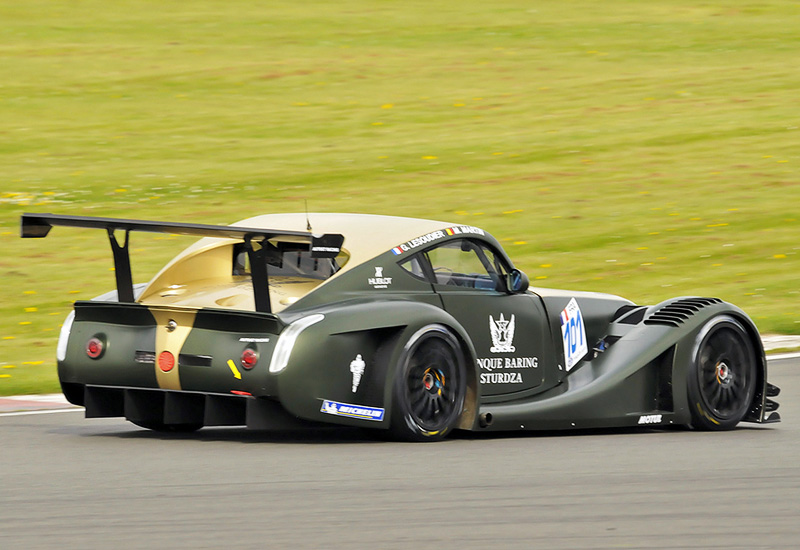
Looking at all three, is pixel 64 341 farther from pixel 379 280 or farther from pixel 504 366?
pixel 504 366

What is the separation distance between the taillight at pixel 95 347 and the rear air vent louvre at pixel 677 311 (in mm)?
3724

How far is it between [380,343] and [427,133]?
61.9 ft

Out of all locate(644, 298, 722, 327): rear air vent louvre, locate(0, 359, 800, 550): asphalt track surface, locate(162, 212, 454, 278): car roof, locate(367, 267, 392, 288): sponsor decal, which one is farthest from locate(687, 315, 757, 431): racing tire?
locate(367, 267, 392, 288): sponsor decal

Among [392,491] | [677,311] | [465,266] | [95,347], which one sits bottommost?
[392,491]

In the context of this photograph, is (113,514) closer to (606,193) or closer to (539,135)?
(606,193)

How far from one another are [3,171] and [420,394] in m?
16.9

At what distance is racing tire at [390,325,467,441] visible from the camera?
817 cm

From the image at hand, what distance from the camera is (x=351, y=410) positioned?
8.07 metres

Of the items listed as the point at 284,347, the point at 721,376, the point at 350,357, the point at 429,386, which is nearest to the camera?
the point at 284,347

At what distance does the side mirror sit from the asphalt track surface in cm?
96

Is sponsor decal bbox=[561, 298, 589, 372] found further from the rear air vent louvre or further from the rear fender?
the rear fender

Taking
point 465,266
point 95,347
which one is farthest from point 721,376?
point 95,347

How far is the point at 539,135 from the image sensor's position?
2664cm

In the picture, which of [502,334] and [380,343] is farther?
[502,334]
